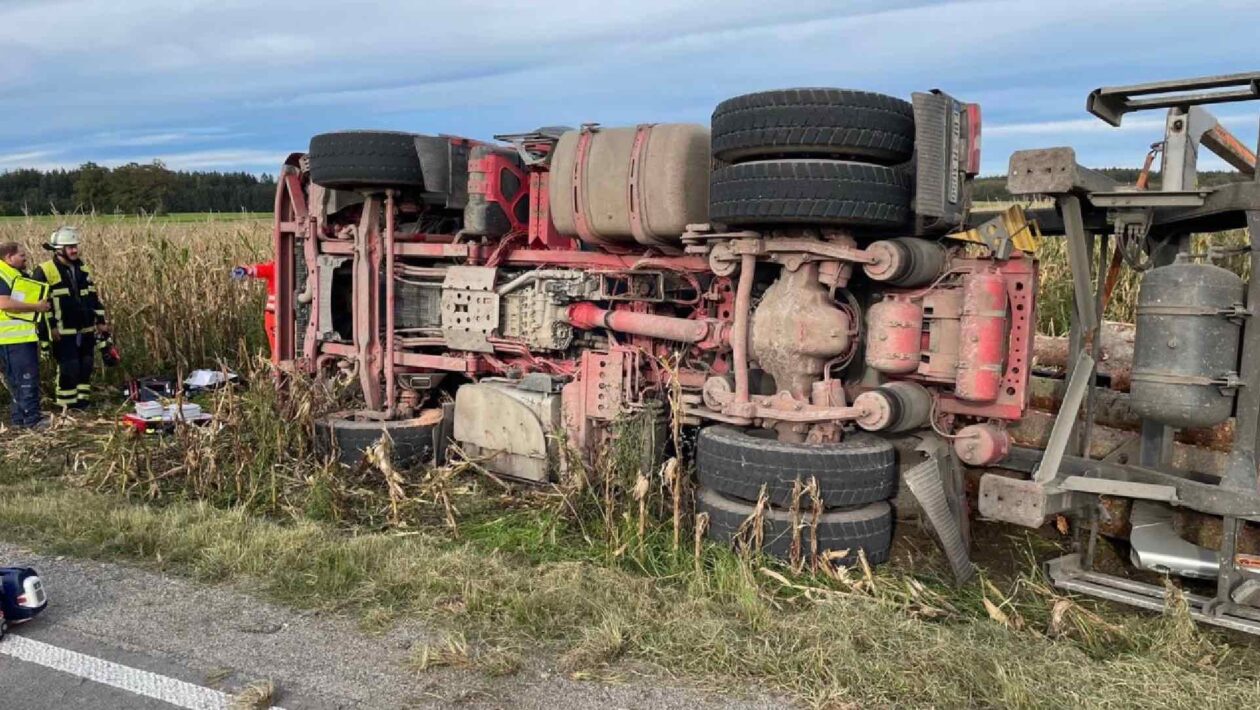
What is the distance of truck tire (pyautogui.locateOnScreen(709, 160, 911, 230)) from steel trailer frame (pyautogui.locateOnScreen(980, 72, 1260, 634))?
58cm

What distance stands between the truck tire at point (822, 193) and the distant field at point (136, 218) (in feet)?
36.4

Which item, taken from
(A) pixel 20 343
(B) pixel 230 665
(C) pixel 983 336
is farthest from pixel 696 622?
(A) pixel 20 343

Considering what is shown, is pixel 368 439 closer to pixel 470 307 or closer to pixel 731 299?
pixel 470 307

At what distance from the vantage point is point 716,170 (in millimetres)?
5289

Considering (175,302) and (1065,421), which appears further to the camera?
(175,302)

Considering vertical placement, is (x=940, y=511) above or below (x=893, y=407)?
below

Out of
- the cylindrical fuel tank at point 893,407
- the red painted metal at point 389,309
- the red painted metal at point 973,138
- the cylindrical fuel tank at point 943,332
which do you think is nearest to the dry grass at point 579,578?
the red painted metal at point 389,309

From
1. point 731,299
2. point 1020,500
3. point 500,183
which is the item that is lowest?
point 1020,500

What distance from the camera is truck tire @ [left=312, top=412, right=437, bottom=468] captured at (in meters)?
6.81

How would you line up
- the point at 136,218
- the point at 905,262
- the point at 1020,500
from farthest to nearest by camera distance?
the point at 136,218 < the point at 905,262 < the point at 1020,500

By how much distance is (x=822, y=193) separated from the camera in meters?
4.77

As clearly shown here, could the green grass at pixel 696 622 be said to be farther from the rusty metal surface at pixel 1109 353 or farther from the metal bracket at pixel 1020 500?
the rusty metal surface at pixel 1109 353

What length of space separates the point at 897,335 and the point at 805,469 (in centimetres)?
83

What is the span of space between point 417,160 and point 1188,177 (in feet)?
15.6
